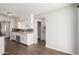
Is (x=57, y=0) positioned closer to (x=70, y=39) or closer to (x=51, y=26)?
(x=70, y=39)

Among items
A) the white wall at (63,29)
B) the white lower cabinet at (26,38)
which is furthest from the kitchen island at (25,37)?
the white wall at (63,29)

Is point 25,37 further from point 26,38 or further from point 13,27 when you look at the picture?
point 13,27

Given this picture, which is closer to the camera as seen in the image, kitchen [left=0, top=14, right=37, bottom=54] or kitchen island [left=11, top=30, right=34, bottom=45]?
kitchen [left=0, top=14, right=37, bottom=54]

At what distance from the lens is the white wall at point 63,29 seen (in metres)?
2.42

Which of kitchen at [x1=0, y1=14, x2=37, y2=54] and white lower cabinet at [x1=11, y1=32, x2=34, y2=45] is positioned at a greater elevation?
kitchen at [x1=0, y1=14, x2=37, y2=54]

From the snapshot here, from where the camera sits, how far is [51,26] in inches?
125

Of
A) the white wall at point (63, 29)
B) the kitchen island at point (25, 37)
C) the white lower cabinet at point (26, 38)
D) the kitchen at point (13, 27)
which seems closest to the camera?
the white wall at point (63, 29)

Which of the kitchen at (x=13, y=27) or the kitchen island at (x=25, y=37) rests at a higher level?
the kitchen at (x=13, y=27)

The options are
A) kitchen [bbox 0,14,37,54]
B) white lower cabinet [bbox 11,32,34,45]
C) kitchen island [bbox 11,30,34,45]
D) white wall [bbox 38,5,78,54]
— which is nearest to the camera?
white wall [bbox 38,5,78,54]

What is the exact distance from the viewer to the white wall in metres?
2.42

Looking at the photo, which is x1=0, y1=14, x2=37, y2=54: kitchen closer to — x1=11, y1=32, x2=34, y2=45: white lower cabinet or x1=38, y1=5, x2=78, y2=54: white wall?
x1=11, y1=32, x2=34, y2=45: white lower cabinet

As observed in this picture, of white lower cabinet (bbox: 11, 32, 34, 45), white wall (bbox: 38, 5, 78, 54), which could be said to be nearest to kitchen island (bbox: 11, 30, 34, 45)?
white lower cabinet (bbox: 11, 32, 34, 45)

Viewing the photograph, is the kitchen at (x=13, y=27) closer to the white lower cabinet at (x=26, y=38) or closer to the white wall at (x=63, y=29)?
the white lower cabinet at (x=26, y=38)
